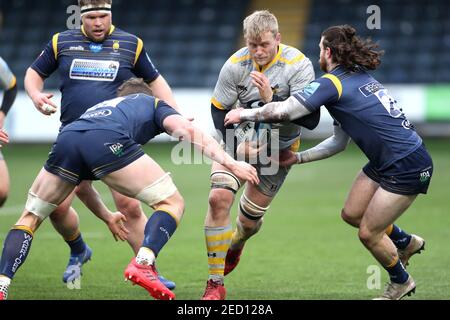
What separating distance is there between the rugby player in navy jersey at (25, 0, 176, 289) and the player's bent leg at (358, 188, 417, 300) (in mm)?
1670

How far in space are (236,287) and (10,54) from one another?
59.8 feet

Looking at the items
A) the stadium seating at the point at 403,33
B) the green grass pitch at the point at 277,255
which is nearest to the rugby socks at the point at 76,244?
the green grass pitch at the point at 277,255

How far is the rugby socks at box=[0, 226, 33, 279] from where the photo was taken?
612cm

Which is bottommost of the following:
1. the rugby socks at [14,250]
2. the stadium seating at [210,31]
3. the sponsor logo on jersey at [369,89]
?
the stadium seating at [210,31]

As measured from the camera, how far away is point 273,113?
6.59 meters

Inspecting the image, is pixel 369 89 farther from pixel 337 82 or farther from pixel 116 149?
pixel 116 149

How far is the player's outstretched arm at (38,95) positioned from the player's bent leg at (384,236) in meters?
2.49

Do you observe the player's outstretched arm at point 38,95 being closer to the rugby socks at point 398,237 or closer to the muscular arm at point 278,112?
the muscular arm at point 278,112

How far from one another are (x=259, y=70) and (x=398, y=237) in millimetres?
1827

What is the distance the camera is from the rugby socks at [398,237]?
24.7ft

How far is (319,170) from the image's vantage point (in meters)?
16.6

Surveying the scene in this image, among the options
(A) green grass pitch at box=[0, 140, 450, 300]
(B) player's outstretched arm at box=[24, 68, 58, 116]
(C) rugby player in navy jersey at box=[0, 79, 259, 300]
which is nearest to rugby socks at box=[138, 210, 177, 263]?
(C) rugby player in navy jersey at box=[0, 79, 259, 300]

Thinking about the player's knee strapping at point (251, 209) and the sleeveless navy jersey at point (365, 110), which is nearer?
the sleeveless navy jersey at point (365, 110)
